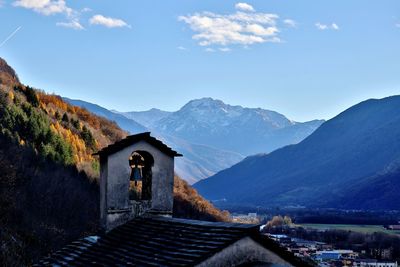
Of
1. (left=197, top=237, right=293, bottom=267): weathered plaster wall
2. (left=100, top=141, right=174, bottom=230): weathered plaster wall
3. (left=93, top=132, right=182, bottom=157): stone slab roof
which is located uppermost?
(left=93, top=132, right=182, bottom=157): stone slab roof

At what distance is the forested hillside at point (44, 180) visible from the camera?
66312 mm

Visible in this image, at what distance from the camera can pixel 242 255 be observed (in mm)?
11078

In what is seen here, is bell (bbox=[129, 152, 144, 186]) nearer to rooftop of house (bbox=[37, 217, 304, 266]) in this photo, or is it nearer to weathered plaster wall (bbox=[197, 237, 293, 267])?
rooftop of house (bbox=[37, 217, 304, 266])

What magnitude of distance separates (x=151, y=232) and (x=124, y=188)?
223 centimetres

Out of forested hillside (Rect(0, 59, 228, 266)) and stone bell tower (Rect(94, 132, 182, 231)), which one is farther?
forested hillside (Rect(0, 59, 228, 266))

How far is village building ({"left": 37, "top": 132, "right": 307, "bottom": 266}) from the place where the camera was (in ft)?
35.9

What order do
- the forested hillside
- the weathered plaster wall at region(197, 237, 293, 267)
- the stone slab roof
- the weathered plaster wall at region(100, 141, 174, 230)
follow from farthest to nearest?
the forested hillside, the weathered plaster wall at region(100, 141, 174, 230), the stone slab roof, the weathered plaster wall at region(197, 237, 293, 267)

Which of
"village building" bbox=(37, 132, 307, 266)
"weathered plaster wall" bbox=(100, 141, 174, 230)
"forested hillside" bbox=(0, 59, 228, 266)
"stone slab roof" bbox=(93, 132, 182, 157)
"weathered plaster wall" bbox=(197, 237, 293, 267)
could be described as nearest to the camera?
"weathered plaster wall" bbox=(197, 237, 293, 267)

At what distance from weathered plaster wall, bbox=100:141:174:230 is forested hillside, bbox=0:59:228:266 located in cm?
3442

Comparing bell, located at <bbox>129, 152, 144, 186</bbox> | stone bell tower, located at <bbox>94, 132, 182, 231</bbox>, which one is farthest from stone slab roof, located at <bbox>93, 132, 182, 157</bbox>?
bell, located at <bbox>129, 152, 144, 186</bbox>

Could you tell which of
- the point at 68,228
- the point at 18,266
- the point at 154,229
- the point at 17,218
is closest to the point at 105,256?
the point at 154,229

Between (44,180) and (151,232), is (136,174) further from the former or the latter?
(44,180)

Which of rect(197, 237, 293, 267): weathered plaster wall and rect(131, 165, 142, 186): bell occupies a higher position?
rect(131, 165, 142, 186): bell

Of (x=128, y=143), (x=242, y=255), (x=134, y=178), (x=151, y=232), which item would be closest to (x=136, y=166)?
(x=134, y=178)
